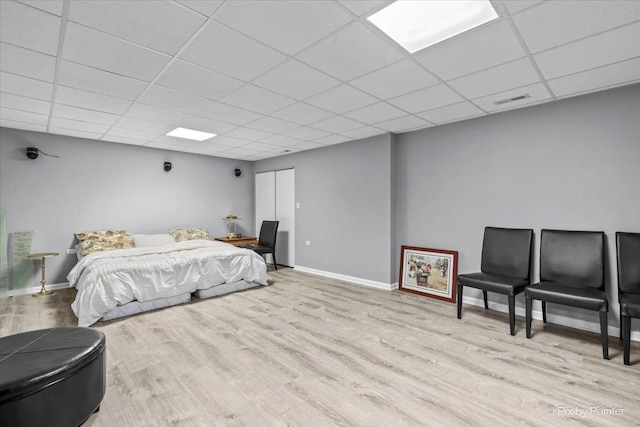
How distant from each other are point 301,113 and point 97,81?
6.83 ft

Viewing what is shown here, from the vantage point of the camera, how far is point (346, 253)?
17.5ft

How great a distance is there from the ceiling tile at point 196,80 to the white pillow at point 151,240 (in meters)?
3.46

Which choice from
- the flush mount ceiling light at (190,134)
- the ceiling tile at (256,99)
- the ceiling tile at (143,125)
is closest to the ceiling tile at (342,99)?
the ceiling tile at (256,99)

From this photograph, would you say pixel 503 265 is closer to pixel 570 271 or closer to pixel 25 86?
pixel 570 271

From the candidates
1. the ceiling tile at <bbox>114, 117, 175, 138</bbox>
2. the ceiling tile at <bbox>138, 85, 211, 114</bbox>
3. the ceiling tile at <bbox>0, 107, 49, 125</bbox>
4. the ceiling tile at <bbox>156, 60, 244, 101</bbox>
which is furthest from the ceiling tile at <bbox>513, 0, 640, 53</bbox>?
the ceiling tile at <bbox>0, 107, 49, 125</bbox>

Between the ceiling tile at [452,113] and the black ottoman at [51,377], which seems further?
the ceiling tile at [452,113]

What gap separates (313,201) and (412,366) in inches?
154

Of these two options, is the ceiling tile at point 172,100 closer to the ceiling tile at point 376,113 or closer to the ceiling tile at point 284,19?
the ceiling tile at point 284,19

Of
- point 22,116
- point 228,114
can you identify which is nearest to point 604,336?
point 228,114

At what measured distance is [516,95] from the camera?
316 cm

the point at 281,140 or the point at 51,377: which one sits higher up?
the point at 281,140

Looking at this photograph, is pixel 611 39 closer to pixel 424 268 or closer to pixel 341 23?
pixel 341 23

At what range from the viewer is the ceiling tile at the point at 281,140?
493cm

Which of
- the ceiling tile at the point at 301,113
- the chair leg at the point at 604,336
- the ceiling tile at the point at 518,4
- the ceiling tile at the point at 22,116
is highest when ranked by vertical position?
the ceiling tile at the point at 22,116
